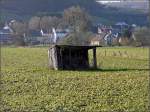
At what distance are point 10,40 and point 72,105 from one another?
67966mm

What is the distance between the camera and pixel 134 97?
1191 cm

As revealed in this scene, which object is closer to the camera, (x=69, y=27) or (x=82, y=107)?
(x=82, y=107)

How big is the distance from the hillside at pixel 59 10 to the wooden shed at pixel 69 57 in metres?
59.0

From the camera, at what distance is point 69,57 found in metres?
24.7

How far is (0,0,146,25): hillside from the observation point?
8775 cm

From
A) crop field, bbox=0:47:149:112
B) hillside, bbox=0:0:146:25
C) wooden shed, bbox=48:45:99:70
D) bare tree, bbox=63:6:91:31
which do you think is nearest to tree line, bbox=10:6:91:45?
bare tree, bbox=63:6:91:31

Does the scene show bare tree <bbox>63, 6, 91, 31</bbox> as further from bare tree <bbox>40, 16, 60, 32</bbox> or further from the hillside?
the hillside

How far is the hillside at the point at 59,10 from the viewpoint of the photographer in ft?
288

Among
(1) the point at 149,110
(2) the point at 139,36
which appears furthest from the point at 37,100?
(2) the point at 139,36

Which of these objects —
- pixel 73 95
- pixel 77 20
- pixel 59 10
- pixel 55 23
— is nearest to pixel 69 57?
pixel 73 95

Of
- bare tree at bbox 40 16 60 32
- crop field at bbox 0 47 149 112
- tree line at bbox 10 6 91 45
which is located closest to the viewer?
crop field at bbox 0 47 149 112

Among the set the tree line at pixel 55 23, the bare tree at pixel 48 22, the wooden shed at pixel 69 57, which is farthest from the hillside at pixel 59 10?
the wooden shed at pixel 69 57

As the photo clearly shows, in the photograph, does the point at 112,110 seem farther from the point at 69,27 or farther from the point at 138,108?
the point at 69,27

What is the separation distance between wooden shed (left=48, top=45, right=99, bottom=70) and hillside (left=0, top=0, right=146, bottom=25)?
5900cm
